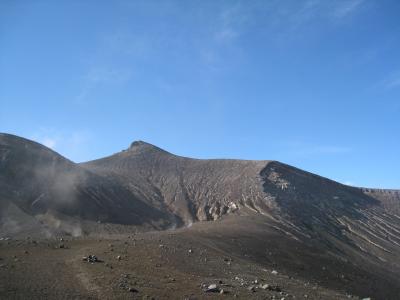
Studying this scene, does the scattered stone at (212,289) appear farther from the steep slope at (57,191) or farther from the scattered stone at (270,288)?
the steep slope at (57,191)

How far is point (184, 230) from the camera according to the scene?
50.8m

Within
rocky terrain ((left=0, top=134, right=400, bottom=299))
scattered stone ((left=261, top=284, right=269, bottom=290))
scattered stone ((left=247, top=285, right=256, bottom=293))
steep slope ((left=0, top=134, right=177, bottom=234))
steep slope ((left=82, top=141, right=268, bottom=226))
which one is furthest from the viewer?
steep slope ((left=82, top=141, right=268, bottom=226))

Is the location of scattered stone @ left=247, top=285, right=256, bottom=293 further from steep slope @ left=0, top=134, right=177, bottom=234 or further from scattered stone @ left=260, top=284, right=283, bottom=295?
steep slope @ left=0, top=134, right=177, bottom=234

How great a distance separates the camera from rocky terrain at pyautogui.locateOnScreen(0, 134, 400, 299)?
23.9 metres

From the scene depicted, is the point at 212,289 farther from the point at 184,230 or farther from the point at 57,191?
the point at 57,191

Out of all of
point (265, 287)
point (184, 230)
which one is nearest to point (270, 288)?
point (265, 287)

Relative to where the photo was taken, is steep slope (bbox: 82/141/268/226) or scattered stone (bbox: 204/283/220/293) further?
steep slope (bbox: 82/141/268/226)

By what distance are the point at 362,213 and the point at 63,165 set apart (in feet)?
232

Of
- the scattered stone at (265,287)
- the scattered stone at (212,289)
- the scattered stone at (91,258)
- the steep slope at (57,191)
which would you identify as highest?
the steep slope at (57,191)

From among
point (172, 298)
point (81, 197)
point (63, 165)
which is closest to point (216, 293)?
point (172, 298)

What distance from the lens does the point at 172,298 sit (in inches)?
821

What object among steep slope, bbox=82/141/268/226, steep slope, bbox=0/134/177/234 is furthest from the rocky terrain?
steep slope, bbox=82/141/268/226

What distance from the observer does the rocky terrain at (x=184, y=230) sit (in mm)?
23922

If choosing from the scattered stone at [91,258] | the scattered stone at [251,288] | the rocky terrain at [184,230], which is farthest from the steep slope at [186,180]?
the scattered stone at [251,288]
